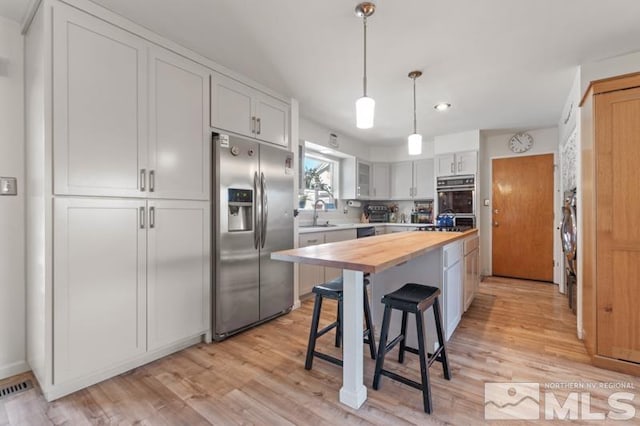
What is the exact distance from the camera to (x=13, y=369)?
2.02 m

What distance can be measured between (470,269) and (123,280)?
3.24 metres

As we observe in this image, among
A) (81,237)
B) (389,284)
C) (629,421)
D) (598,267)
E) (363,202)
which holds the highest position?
(363,202)

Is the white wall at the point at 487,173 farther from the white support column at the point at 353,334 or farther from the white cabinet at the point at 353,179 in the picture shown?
the white support column at the point at 353,334

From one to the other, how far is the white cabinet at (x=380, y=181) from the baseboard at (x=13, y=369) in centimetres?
490

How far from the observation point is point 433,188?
5.32m

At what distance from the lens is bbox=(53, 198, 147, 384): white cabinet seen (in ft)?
5.85

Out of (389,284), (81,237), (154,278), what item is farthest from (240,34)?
(389,284)

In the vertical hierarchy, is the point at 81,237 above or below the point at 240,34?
below

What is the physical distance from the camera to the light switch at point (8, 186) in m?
1.99

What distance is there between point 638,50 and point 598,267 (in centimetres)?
177

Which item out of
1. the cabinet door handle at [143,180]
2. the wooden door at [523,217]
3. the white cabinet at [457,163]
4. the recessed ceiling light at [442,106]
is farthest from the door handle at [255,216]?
the wooden door at [523,217]

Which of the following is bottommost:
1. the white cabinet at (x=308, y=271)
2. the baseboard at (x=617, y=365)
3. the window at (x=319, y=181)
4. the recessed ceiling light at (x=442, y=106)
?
the baseboard at (x=617, y=365)

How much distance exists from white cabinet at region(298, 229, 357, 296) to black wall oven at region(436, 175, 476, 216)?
1851mm

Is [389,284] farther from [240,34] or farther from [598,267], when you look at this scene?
[240,34]
